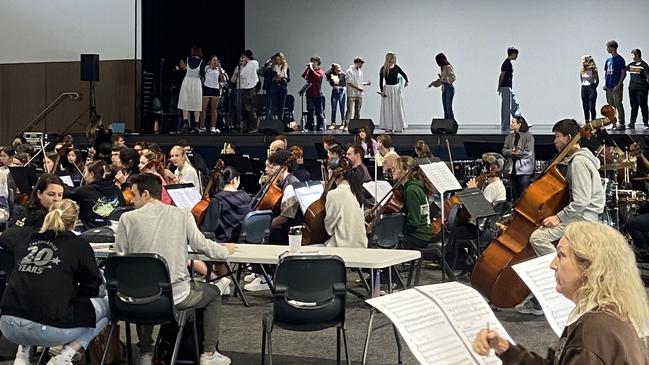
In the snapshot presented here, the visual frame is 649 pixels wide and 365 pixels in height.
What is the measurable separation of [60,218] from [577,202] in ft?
13.0

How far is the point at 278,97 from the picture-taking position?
20.9 m

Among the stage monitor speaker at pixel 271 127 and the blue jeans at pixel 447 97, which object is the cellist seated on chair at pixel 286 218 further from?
the blue jeans at pixel 447 97

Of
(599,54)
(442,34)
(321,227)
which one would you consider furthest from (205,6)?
(321,227)

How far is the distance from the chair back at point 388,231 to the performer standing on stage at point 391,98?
10.3 m

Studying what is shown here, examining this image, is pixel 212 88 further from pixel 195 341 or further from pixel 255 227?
pixel 195 341

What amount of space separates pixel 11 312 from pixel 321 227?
11.3 feet

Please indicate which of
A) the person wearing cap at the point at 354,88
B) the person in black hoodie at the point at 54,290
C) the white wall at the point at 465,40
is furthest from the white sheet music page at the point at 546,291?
the white wall at the point at 465,40

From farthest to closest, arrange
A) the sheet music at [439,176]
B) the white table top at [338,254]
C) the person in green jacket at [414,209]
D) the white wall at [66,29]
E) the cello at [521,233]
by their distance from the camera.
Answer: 1. the white wall at [66,29]
2. the person in green jacket at [414,209]
3. the sheet music at [439,176]
4. the cello at [521,233]
5. the white table top at [338,254]

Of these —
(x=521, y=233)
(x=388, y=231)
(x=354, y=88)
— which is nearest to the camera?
(x=521, y=233)

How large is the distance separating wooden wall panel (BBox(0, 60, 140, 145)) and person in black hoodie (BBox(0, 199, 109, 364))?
637 inches

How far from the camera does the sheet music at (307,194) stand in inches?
347

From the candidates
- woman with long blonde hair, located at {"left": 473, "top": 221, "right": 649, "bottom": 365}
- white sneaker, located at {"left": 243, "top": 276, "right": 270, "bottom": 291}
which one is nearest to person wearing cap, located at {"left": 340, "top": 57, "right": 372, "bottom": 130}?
white sneaker, located at {"left": 243, "top": 276, "right": 270, "bottom": 291}

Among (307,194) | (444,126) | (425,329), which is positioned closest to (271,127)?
(444,126)

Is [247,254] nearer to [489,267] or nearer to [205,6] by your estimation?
[489,267]
